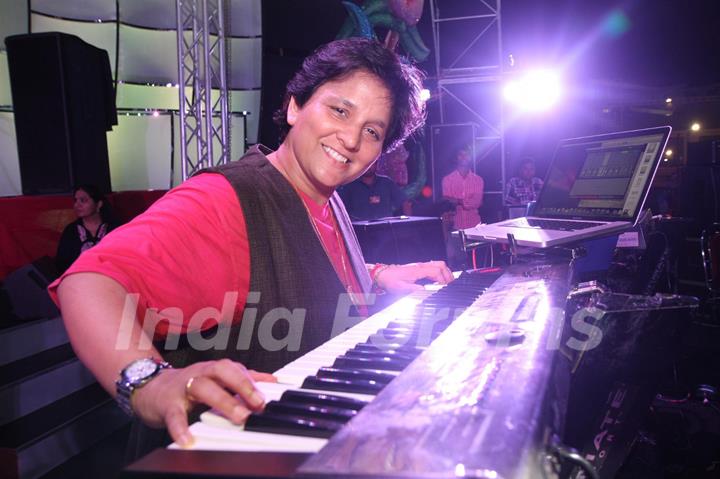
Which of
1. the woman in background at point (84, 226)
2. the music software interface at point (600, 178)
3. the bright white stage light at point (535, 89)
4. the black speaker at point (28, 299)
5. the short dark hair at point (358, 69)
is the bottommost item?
the black speaker at point (28, 299)

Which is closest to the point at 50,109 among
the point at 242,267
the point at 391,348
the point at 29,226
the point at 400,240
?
the point at 29,226

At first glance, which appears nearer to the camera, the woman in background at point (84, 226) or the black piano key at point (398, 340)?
the black piano key at point (398, 340)

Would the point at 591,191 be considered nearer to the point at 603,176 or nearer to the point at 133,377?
the point at 603,176

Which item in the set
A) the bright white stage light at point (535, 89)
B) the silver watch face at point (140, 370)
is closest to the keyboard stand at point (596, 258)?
the silver watch face at point (140, 370)

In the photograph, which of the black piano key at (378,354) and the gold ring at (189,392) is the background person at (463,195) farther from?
the gold ring at (189,392)

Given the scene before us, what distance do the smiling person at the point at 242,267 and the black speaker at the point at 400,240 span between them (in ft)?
12.7

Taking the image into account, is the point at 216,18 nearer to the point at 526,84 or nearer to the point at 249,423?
the point at 526,84

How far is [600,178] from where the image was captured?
7.91ft

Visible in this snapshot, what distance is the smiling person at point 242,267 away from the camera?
954 millimetres

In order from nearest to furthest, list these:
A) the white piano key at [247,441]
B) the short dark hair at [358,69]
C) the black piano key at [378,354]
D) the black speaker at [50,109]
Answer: the white piano key at [247,441] < the black piano key at [378,354] < the short dark hair at [358,69] < the black speaker at [50,109]

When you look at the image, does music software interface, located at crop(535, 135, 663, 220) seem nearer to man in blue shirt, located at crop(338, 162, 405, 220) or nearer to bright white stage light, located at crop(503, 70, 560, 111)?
man in blue shirt, located at crop(338, 162, 405, 220)

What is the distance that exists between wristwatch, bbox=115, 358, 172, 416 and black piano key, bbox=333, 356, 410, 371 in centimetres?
33

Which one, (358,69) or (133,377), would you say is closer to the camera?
(133,377)

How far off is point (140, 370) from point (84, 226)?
5.42 m
